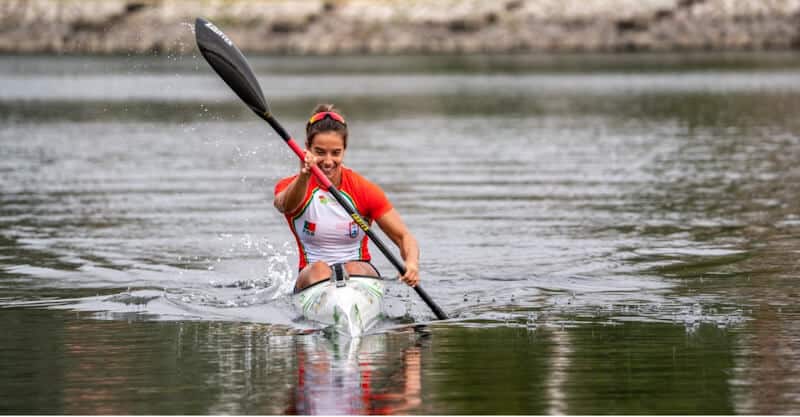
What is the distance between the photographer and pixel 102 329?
13945 mm

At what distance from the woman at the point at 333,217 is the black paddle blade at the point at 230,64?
1174mm

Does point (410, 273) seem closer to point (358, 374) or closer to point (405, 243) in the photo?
point (405, 243)

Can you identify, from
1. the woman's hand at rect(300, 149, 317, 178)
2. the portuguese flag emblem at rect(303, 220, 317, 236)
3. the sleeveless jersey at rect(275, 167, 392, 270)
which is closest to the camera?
the woman's hand at rect(300, 149, 317, 178)

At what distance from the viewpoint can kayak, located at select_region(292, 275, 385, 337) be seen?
1359 cm

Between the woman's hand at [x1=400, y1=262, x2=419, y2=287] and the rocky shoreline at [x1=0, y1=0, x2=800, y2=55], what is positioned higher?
the rocky shoreline at [x1=0, y1=0, x2=800, y2=55]

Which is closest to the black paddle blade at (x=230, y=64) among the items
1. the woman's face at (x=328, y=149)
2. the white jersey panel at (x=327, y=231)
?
the white jersey panel at (x=327, y=231)

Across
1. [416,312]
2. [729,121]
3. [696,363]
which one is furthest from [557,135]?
[696,363]

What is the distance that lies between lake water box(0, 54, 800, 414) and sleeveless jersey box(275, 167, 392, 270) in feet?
2.25

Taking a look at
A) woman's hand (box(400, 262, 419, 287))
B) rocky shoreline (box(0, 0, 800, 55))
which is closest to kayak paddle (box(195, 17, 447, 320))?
woman's hand (box(400, 262, 419, 287))

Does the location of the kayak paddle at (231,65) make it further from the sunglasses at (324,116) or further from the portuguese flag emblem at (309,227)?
the sunglasses at (324,116)

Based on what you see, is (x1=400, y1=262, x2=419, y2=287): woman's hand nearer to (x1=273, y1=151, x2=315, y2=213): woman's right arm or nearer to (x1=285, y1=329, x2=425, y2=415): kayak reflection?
(x1=285, y1=329, x2=425, y2=415): kayak reflection

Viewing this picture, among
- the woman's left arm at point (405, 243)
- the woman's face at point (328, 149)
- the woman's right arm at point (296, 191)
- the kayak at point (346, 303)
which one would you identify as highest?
the woman's face at point (328, 149)

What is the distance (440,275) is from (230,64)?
369 centimetres

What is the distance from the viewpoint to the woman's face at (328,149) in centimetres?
1328
